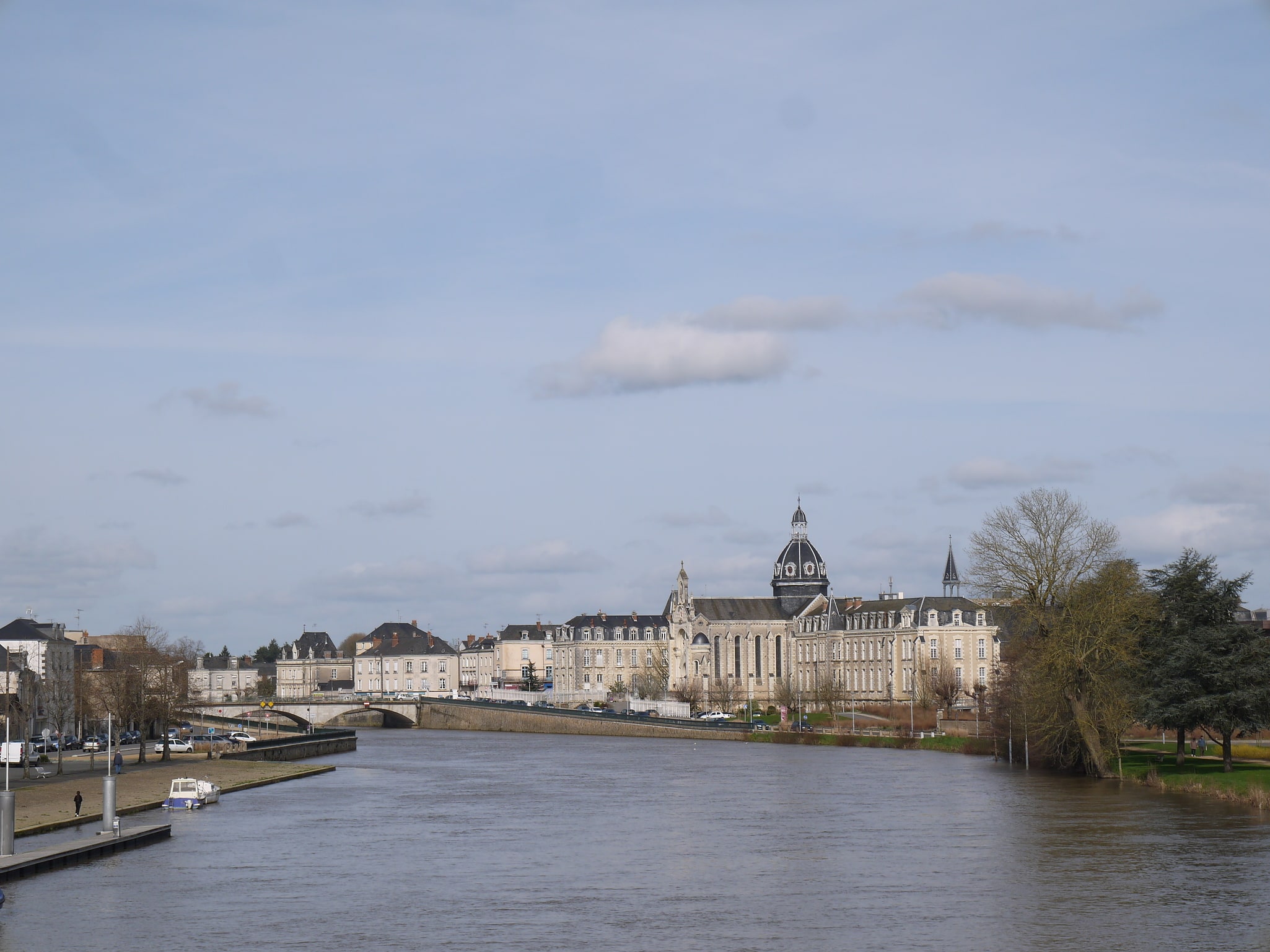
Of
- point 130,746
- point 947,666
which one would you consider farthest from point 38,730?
point 947,666

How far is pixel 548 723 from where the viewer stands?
164 metres

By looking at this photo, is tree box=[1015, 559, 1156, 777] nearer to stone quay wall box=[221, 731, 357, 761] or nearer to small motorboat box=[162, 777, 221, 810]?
small motorboat box=[162, 777, 221, 810]

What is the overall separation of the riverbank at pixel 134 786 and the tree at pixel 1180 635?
4615 cm

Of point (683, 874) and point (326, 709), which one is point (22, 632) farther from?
point (683, 874)

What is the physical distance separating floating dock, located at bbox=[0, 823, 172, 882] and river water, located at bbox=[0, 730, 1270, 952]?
84 centimetres

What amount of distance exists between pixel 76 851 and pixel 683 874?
1986cm

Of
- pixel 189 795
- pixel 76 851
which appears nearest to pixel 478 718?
pixel 189 795

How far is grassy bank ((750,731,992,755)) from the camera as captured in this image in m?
110

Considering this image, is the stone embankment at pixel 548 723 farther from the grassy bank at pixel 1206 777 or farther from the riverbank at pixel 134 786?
the grassy bank at pixel 1206 777

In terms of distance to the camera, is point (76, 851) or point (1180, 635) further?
point (1180, 635)

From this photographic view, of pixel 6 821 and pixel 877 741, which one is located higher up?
pixel 6 821

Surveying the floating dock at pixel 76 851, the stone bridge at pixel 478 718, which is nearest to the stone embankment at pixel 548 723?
the stone bridge at pixel 478 718

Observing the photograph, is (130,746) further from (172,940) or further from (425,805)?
(172,940)

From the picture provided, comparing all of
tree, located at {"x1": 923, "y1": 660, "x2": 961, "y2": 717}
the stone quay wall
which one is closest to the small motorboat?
the stone quay wall
